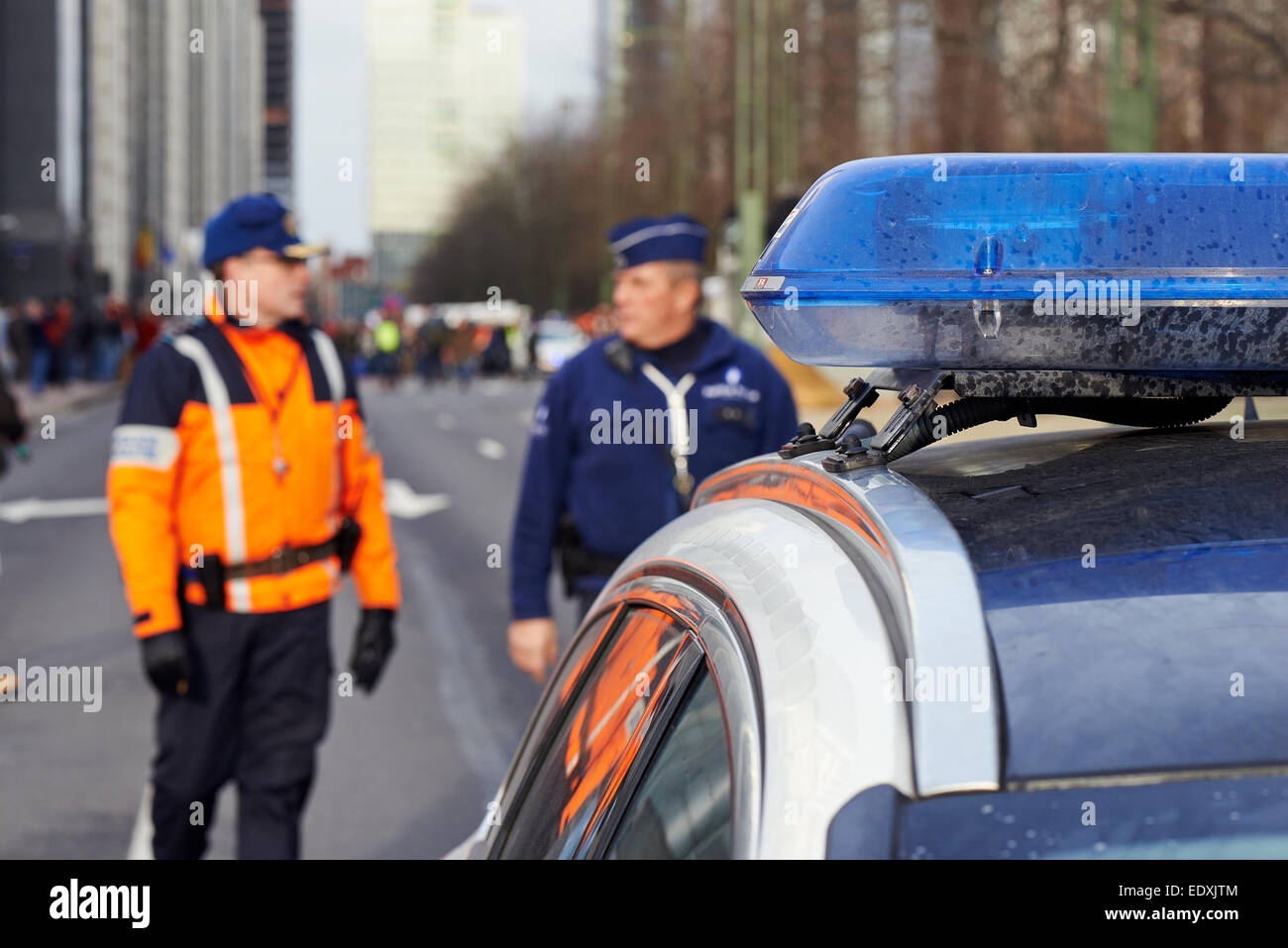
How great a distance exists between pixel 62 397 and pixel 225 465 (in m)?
33.3

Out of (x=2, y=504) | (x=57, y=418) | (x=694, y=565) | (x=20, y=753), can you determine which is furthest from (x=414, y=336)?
(x=694, y=565)

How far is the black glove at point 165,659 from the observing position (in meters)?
4.29

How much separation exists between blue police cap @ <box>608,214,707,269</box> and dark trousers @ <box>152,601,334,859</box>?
4.49 ft

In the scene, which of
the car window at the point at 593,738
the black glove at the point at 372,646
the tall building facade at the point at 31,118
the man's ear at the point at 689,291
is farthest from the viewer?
the tall building facade at the point at 31,118

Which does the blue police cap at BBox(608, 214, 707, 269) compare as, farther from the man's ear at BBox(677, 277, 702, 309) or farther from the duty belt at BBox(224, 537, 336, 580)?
the duty belt at BBox(224, 537, 336, 580)

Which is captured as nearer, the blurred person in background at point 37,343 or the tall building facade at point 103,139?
the blurred person in background at point 37,343

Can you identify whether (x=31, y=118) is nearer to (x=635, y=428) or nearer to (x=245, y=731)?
(x=635, y=428)

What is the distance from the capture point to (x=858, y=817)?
4.23ft

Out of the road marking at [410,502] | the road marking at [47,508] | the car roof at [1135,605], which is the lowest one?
the road marking at [410,502]

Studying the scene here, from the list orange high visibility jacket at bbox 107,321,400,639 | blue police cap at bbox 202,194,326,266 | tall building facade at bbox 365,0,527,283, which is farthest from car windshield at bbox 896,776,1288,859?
tall building facade at bbox 365,0,527,283

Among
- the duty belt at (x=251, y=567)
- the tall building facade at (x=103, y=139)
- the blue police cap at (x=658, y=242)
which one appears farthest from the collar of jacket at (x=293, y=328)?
the tall building facade at (x=103, y=139)

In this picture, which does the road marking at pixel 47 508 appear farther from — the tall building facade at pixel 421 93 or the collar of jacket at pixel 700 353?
the tall building facade at pixel 421 93

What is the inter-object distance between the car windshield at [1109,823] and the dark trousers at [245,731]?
339 cm
